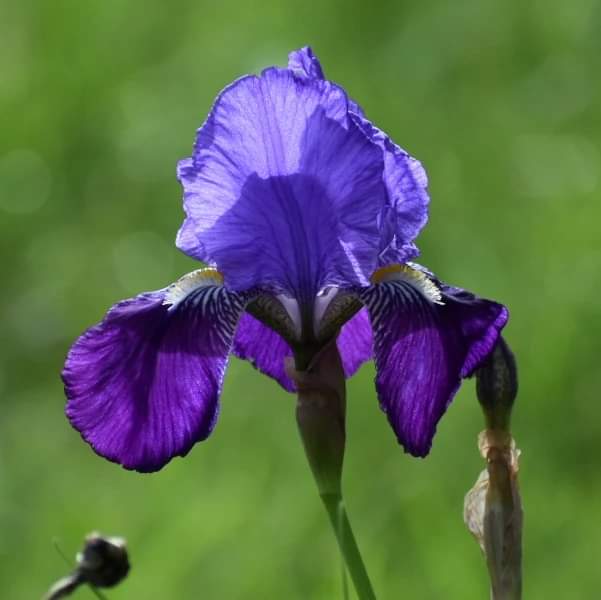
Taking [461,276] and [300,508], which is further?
[461,276]

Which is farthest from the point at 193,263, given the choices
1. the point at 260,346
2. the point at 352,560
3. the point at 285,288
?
the point at 352,560

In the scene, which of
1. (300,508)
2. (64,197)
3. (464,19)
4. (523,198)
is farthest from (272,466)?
(464,19)

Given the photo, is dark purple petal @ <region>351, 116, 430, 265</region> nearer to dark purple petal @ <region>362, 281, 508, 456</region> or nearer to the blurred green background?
dark purple petal @ <region>362, 281, 508, 456</region>

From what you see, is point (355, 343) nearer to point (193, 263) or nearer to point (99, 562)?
point (99, 562)

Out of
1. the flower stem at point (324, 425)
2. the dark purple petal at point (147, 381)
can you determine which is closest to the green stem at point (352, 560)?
the flower stem at point (324, 425)

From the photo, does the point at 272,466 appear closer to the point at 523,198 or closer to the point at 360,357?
the point at 523,198

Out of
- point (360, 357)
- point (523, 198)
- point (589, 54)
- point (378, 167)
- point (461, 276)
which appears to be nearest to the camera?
point (378, 167)
